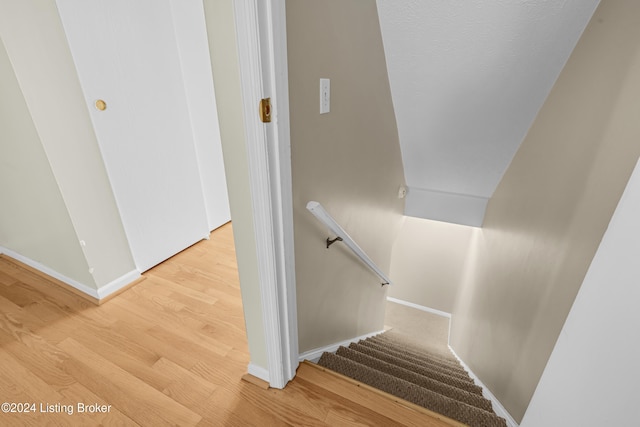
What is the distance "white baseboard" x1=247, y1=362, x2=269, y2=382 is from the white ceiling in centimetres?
178

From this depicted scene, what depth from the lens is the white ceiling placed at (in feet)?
4.39

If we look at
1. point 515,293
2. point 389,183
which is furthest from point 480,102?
point 515,293

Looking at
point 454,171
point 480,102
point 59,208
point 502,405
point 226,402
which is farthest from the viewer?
point 454,171

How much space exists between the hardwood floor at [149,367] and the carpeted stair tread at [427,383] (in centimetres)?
53

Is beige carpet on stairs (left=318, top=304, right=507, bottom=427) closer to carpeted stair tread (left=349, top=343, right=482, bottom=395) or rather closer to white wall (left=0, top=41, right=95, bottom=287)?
carpeted stair tread (left=349, top=343, right=482, bottom=395)

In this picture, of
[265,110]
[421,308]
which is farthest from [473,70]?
[421,308]

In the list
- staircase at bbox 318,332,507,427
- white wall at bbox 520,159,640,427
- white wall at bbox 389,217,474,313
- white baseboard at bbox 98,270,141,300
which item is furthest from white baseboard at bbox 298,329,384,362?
white wall at bbox 389,217,474,313

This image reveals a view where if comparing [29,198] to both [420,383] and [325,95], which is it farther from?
[420,383]

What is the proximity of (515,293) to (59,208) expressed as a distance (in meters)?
2.65

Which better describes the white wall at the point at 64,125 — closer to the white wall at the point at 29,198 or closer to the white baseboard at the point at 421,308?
the white wall at the point at 29,198

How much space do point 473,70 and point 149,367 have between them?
2308mm

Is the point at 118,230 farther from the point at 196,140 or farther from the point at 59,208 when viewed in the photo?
the point at 196,140

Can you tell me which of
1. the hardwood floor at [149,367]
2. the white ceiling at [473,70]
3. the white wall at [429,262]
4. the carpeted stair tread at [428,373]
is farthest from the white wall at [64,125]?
the white wall at [429,262]

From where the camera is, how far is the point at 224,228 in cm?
288
